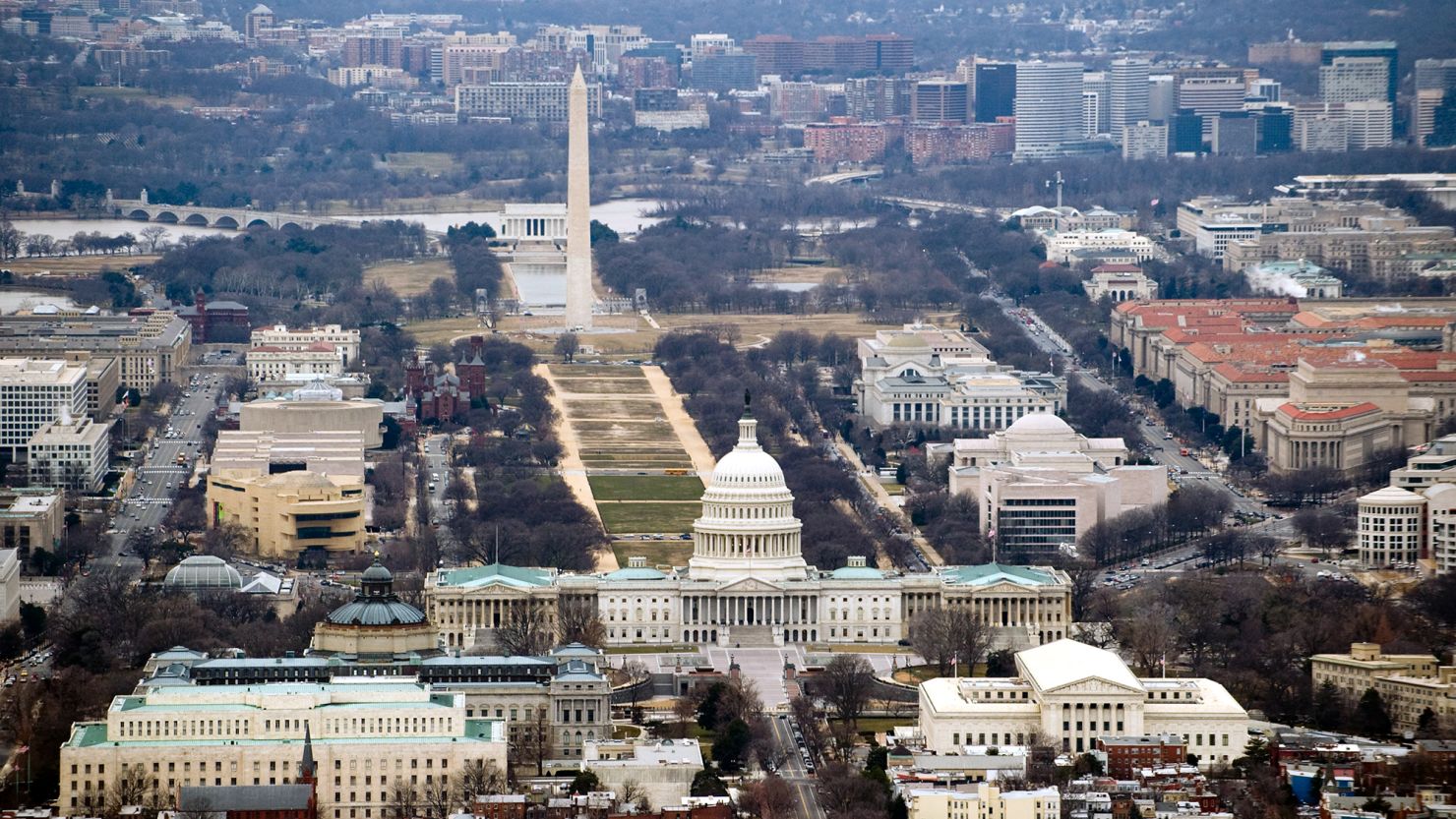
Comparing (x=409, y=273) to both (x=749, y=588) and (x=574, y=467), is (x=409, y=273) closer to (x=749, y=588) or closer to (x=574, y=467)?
(x=574, y=467)

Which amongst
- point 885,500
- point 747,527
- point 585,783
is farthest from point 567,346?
point 585,783

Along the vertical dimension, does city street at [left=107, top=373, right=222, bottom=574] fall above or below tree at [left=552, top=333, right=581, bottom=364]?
above

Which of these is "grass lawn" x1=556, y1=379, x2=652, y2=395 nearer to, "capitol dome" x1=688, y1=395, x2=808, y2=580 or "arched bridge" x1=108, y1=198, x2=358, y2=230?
"capitol dome" x1=688, y1=395, x2=808, y2=580

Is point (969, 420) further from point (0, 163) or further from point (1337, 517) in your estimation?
point (0, 163)

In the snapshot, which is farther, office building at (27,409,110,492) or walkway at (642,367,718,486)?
walkway at (642,367,718,486)

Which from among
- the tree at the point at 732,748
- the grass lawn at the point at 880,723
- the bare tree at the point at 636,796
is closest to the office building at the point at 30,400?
the grass lawn at the point at 880,723

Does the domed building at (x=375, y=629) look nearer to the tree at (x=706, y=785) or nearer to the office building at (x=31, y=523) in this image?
the tree at (x=706, y=785)

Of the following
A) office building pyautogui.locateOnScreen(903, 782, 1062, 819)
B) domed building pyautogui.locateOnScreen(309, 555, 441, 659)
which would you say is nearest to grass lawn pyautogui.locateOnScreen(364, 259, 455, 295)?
domed building pyautogui.locateOnScreen(309, 555, 441, 659)
